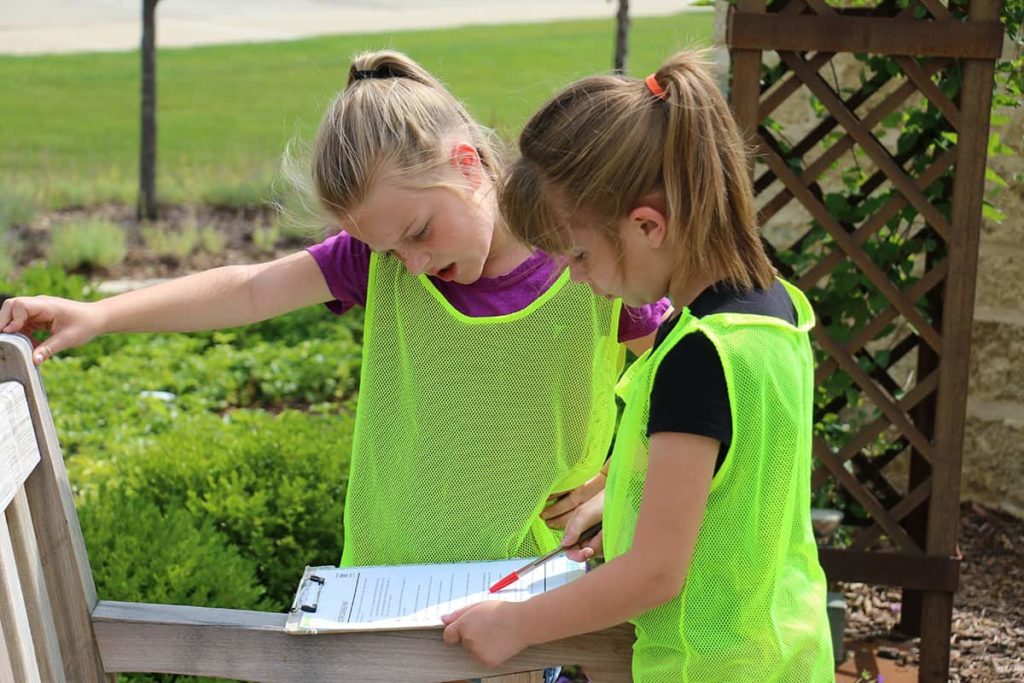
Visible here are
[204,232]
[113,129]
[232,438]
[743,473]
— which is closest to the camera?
[743,473]

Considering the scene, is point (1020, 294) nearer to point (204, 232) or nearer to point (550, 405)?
point (550, 405)

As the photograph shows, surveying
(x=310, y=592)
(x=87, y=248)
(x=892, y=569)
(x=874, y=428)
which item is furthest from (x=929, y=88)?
(x=87, y=248)

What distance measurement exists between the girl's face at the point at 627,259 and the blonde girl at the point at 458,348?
395mm

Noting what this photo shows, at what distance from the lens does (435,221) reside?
186cm

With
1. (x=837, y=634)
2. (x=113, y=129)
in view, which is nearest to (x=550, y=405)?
(x=837, y=634)

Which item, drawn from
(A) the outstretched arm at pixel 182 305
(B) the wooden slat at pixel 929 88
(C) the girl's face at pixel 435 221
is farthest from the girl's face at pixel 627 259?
(B) the wooden slat at pixel 929 88

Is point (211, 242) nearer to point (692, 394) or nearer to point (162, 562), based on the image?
point (162, 562)

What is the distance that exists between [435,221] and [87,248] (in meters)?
5.55

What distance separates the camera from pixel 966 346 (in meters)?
2.78

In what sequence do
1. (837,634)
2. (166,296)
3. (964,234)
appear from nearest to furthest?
1. (166,296)
2. (964,234)
3. (837,634)

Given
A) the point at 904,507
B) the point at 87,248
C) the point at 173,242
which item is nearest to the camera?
the point at 904,507

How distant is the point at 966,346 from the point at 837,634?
2.57ft

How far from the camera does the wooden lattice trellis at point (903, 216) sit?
8.67 ft

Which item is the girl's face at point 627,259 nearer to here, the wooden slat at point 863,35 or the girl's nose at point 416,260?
the girl's nose at point 416,260
